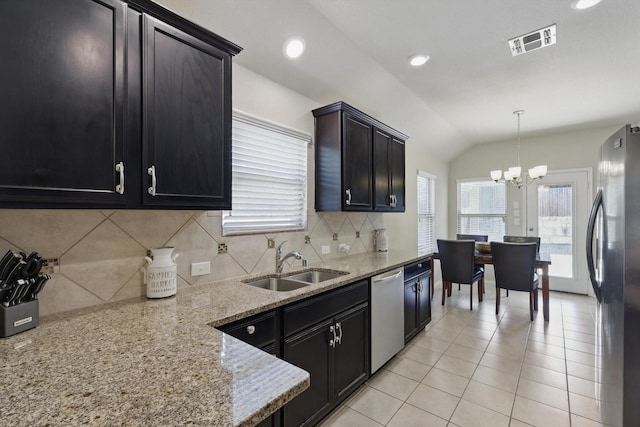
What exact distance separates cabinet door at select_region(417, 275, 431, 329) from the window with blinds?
4.96 feet

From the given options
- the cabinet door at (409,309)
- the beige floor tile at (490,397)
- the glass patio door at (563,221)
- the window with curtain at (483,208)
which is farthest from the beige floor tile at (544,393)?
the window with curtain at (483,208)

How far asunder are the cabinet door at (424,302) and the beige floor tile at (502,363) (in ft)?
2.10

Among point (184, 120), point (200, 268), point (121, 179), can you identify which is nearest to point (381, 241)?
point (200, 268)

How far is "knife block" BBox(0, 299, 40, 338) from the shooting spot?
106 cm

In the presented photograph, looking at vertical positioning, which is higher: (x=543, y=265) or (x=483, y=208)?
(x=483, y=208)

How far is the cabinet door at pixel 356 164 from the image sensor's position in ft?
8.83

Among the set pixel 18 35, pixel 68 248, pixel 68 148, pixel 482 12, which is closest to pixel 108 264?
pixel 68 248

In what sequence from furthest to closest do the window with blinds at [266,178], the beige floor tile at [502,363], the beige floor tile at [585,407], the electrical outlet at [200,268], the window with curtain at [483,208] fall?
the window with curtain at [483,208]
the beige floor tile at [502,363]
the window with blinds at [266,178]
the beige floor tile at [585,407]
the electrical outlet at [200,268]

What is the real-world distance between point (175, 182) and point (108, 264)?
0.56 m

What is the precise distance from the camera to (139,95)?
132 cm

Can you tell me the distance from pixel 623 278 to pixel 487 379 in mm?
1512

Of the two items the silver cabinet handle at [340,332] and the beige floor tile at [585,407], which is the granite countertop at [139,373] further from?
the beige floor tile at [585,407]

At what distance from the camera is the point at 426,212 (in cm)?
528

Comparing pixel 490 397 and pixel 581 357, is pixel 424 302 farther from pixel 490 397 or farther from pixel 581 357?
pixel 581 357
